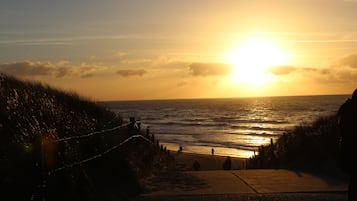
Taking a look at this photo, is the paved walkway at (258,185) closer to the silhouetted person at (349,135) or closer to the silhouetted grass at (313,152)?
the silhouetted grass at (313,152)

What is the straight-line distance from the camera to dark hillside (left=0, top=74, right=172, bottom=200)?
746 cm

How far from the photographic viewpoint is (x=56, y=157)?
839 cm

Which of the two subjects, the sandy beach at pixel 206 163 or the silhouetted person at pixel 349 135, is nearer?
the silhouetted person at pixel 349 135

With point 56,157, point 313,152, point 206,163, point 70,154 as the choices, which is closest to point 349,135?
point 56,157

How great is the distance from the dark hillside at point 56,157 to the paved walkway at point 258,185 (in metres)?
0.93

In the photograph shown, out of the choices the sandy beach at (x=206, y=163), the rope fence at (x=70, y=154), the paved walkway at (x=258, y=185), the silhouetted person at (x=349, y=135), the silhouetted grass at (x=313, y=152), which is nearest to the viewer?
the silhouetted person at (x=349, y=135)

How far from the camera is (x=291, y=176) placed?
12.7m

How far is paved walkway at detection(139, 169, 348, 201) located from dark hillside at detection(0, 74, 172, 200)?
0.93 m

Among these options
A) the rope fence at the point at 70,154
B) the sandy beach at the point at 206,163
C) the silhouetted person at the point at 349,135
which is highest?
the silhouetted person at the point at 349,135

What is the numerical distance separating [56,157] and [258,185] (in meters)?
4.66

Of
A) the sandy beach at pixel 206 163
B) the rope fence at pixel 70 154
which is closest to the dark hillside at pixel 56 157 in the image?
the rope fence at pixel 70 154

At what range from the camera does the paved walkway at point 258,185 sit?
34.2 ft

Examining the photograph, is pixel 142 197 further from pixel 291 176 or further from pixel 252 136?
pixel 252 136

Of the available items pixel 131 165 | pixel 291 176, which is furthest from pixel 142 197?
pixel 291 176
